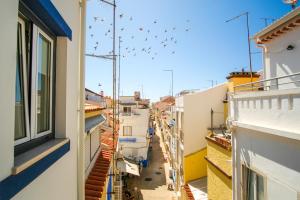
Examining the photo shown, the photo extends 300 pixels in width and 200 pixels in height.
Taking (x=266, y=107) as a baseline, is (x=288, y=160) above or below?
below

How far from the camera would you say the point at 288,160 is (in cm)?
423

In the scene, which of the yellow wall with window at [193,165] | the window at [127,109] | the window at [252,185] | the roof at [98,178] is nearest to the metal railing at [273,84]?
the window at [252,185]

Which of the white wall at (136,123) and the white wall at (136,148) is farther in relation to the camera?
the white wall at (136,123)

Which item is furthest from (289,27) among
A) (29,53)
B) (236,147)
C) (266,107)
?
(29,53)

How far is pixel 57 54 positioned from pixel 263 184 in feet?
17.8

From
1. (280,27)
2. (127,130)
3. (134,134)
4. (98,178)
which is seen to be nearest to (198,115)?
(280,27)

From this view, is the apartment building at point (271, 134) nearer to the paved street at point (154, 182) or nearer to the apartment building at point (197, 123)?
the apartment building at point (197, 123)

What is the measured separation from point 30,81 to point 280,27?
28.2 feet

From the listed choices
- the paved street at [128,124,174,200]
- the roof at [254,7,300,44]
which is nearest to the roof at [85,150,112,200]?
the roof at [254,7,300,44]

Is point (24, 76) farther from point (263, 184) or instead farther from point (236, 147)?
point (236, 147)

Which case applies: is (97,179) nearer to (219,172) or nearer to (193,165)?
(219,172)

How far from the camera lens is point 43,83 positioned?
113 inches

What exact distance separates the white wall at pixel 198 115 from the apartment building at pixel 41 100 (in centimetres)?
1280

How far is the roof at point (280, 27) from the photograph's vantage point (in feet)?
22.9
